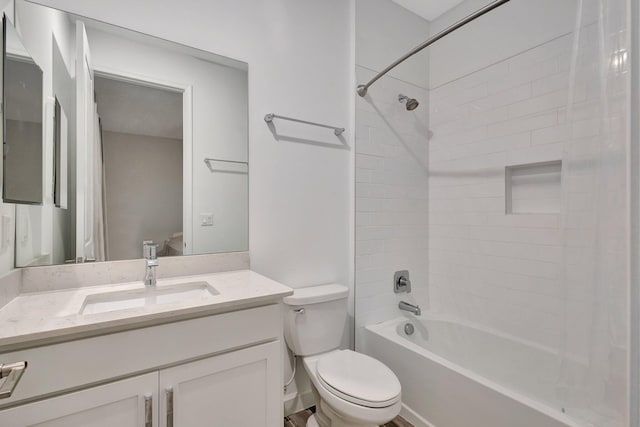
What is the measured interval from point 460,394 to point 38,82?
214 centimetres

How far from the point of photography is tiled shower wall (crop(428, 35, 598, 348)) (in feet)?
5.62

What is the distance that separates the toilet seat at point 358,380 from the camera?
1286 mm

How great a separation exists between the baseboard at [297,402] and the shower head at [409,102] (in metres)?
1.96

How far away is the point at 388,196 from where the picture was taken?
2.16m

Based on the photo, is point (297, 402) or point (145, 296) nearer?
point (145, 296)

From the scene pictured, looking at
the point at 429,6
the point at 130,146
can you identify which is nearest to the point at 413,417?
the point at 130,146

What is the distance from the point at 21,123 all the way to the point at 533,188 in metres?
2.39

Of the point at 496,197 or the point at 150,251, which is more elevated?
the point at 496,197

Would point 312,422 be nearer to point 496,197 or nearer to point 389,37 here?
point 496,197

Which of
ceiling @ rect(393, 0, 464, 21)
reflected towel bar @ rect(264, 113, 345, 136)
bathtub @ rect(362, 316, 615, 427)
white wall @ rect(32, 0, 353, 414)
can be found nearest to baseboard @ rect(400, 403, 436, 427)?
bathtub @ rect(362, 316, 615, 427)

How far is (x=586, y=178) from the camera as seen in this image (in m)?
1.04

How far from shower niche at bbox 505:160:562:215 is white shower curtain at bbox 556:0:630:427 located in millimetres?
764

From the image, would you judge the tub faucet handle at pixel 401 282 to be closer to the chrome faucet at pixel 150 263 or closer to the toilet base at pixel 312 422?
the toilet base at pixel 312 422

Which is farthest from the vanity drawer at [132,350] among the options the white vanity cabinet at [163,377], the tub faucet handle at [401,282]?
the tub faucet handle at [401,282]
